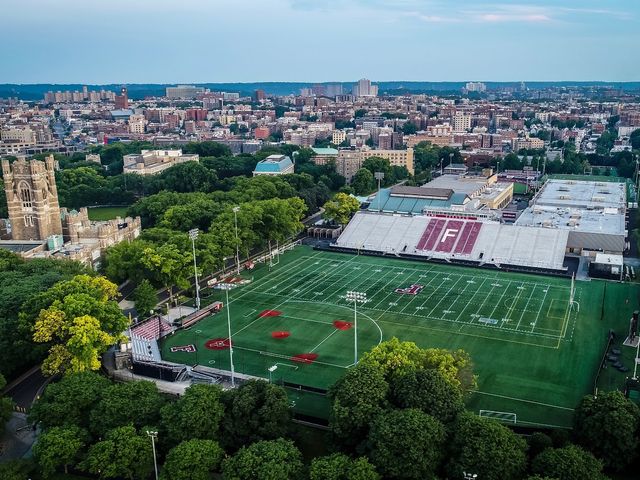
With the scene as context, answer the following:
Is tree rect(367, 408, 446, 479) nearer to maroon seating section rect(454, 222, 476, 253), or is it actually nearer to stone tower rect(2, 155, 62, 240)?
maroon seating section rect(454, 222, 476, 253)

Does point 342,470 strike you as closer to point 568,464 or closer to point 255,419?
point 255,419

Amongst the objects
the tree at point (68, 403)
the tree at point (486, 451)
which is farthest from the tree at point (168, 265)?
the tree at point (486, 451)

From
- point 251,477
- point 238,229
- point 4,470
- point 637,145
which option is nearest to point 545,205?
point 238,229

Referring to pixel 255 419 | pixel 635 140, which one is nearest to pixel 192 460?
pixel 255 419

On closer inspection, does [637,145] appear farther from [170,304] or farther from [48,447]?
[48,447]

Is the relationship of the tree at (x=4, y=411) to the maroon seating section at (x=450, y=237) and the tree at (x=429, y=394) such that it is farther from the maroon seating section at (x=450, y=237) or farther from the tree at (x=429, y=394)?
the maroon seating section at (x=450, y=237)
